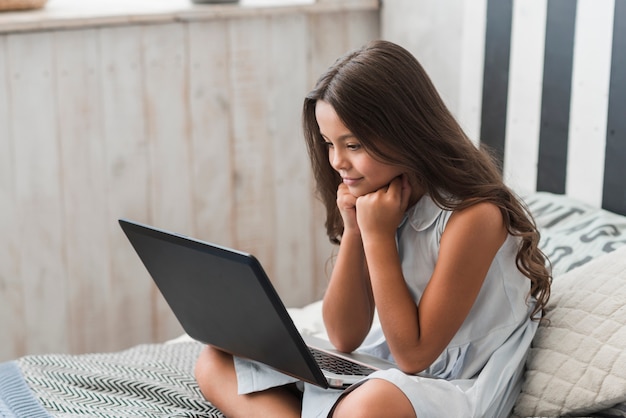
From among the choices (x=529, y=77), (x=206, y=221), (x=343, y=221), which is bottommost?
(x=206, y=221)

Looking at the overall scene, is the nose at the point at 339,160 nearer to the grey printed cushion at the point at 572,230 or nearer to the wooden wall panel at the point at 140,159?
the grey printed cushion at the point at 572,230

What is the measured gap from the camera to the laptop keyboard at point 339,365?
1.43 metres

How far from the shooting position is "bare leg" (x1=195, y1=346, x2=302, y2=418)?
1420 mm

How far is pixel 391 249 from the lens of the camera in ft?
4.67

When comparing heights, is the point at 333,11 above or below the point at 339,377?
above

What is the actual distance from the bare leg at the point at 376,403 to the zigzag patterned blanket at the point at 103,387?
27cm

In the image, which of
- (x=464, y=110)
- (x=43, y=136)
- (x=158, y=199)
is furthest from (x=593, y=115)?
(x=43, y=136)

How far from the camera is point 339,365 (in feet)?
4.79

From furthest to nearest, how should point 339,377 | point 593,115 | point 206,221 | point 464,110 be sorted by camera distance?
1. point 206,221
2. point 464,110
3. point 593,115
4. point 339,377

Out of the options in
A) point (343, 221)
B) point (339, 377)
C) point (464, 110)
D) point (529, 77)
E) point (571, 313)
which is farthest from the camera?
point (464, 110)

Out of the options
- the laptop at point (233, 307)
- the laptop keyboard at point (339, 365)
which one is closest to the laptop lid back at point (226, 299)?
the laptop at point (233, 307)

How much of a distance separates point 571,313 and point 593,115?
58 cm

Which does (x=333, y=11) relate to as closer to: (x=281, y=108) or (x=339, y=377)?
(x=281, y=108)

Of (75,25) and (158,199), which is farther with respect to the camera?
(158,199)
